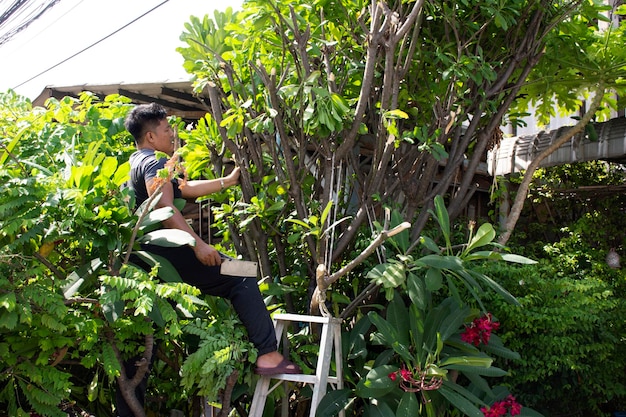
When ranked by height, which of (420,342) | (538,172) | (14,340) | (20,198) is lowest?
(538,172)

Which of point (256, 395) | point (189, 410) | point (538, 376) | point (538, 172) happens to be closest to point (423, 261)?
point (256, 395)

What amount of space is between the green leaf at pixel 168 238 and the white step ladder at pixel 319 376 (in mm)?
962

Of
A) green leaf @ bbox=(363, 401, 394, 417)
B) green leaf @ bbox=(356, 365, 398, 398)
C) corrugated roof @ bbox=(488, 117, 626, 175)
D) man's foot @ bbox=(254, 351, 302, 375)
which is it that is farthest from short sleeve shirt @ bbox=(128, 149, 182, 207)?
corrugated roof @ bbox=(488, 117, 626, 175)

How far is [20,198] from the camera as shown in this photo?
2820 millimetres

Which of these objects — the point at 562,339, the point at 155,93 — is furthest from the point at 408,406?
the point at 155,93

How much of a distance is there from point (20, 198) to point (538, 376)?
11.1 ft

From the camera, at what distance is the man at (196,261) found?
10.8ft

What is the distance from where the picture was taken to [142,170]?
3.37 meters

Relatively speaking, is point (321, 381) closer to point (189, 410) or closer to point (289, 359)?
point (289, 359)

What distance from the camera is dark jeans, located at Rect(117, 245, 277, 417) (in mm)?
3396

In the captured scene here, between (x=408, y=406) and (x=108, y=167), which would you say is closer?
(x=108, y=167)

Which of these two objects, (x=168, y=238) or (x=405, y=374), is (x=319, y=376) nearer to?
(x=405, y=374)

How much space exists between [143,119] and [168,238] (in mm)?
906

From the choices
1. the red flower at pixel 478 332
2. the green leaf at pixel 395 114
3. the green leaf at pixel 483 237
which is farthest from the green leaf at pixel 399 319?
the green leaf at pixel 395 114
